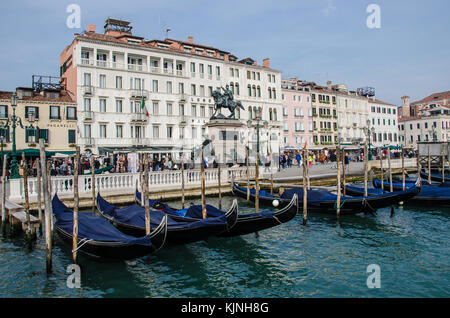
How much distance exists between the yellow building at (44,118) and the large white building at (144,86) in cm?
92

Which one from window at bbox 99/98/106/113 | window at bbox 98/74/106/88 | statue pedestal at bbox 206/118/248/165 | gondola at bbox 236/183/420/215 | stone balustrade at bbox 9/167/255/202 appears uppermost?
window at bbox 98/74/106/88

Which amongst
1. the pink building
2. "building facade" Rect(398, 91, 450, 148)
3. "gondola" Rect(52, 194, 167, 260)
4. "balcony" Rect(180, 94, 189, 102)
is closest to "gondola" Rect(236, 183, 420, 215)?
"gondola" Rect(52, 194, 167, 260)

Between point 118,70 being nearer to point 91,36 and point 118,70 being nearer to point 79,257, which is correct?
point 91,36

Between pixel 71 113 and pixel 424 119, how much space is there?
5412cm

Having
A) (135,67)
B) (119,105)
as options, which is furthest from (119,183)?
(135,67)

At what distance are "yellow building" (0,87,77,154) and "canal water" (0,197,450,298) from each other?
66.7 feet

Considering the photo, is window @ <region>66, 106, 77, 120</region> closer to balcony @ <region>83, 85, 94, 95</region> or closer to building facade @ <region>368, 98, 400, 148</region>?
balcony @ <region>83, 85, 94, 95</region>

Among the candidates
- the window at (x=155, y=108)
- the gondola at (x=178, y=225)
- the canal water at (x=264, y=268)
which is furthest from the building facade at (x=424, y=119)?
the gondola at (x=178, y=225)

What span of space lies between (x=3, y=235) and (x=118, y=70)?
2377cm

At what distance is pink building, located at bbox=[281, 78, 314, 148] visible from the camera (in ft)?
149

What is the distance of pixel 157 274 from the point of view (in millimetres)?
7820

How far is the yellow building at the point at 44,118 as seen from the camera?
28094 millimetres
